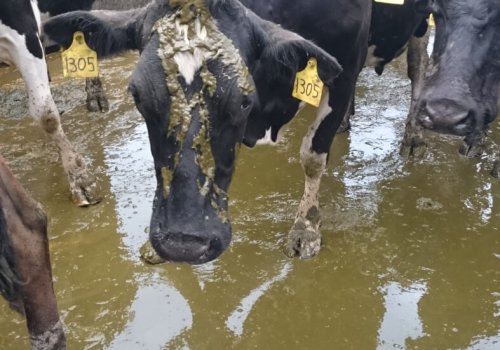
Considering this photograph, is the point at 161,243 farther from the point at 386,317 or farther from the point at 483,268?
the point at 483,268

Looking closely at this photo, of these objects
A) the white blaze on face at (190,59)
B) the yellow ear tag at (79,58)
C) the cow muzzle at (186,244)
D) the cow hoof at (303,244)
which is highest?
the white blaze on face at (190,59)

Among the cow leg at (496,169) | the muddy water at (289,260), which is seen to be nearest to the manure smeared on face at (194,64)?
the muddy water at (289,260)

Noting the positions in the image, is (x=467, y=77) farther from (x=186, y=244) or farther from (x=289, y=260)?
(x=186, y=244)

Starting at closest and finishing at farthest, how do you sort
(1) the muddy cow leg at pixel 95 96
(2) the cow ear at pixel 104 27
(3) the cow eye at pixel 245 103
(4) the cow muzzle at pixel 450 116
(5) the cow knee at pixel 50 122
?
1. (3) the cow eye at pixel 245 103
2. (2) the cow ear at pixel 104 27
3. (4) the cow muzzle at pixel 450 116
4. (5) the cow knee at pixel 50 122
5. (1) the muddy cow leg at pixel 95 96

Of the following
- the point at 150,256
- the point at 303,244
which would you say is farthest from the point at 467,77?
the point at 150,256

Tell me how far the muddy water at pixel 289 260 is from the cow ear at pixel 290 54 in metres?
1.48

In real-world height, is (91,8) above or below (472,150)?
above

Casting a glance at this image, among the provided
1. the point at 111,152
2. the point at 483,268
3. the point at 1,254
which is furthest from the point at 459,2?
the point at 111,152

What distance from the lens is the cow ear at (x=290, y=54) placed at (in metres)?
2.87

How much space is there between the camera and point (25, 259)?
8.48 feet

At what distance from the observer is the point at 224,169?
2.78 meters

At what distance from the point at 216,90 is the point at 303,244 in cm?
180

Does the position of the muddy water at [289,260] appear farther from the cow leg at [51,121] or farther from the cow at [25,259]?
the cow at [25,259]

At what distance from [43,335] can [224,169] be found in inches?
48.2
